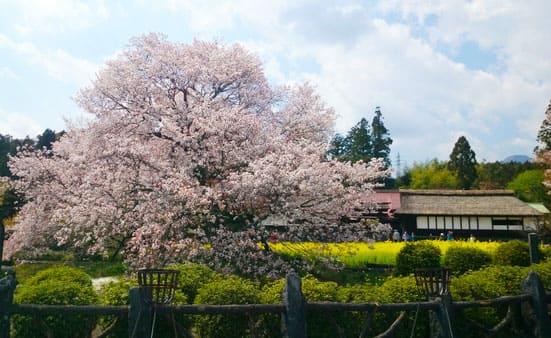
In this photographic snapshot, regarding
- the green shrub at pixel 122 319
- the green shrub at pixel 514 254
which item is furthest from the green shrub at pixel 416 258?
the green shrub at pixel 122 319

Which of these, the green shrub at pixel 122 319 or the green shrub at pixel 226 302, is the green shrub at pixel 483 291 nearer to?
the green shrub at pixel 226 302

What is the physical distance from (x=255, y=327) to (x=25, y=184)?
13298 mm

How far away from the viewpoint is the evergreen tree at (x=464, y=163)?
180 ft

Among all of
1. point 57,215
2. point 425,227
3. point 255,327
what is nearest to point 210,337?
point 255,327

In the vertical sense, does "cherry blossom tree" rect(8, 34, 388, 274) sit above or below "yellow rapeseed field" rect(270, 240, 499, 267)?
above

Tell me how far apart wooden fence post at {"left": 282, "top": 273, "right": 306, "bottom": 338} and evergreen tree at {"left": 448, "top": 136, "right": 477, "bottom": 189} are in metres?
53.0

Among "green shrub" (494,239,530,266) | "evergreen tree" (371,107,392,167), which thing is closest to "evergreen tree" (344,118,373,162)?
"evergreen tree" (371,107,392,167)

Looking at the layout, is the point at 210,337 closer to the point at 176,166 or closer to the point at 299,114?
the point at 176,166

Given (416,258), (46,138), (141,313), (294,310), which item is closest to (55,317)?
(141,313)

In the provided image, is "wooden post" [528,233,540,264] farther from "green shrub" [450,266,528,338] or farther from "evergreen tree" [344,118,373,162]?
"evergreen tree" [344,118,373,162]

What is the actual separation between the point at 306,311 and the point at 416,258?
29.8ft

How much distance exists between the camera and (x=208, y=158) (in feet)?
43.7

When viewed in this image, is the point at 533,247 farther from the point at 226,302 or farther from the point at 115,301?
the point at 115,301

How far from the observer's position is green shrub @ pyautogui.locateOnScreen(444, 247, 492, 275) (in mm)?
14844
